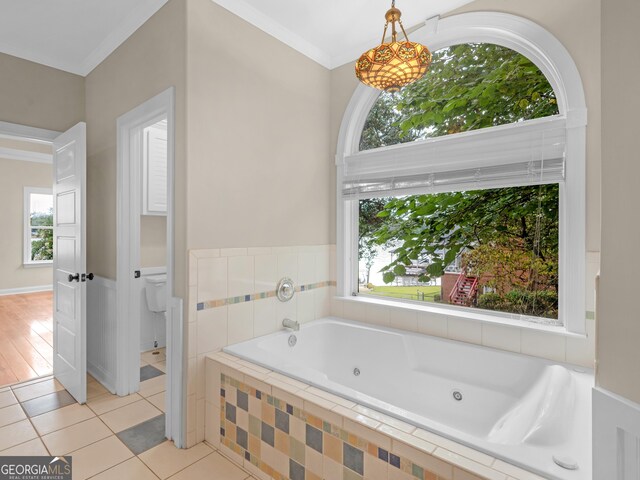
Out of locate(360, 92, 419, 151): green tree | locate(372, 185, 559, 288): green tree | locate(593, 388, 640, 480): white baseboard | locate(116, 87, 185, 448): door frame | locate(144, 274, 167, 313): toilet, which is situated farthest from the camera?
locate(144, 274, 167, 313): toilet

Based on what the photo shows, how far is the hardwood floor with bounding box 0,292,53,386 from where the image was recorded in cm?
293

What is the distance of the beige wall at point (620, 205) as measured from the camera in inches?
30.3

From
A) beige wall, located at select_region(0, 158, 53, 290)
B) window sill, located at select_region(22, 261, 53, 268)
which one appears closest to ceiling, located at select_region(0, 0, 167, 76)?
beige wall, located at select_region(0, 158, 53, 290)

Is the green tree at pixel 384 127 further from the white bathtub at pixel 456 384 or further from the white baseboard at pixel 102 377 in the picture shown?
the white baseboard at pixel 102 377

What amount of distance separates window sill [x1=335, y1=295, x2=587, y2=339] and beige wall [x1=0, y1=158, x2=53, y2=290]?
21.7ft

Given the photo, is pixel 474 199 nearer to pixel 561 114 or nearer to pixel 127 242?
pixel 561 114

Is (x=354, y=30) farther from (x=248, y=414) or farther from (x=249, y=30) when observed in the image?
(x=248, y=414)

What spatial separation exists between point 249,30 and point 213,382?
216cm

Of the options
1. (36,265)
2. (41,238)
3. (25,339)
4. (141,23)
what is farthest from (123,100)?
(36,265)

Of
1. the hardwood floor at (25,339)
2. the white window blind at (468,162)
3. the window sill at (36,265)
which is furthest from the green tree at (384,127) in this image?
the window sill at (36,265)

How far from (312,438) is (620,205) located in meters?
1.32

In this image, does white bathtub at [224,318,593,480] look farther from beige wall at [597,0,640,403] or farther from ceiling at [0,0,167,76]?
ceiling at [0,0,167,76]

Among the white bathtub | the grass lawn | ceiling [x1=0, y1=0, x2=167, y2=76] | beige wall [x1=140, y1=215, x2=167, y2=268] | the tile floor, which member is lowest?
the tile floor

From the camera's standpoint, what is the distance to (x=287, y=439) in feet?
5.03
